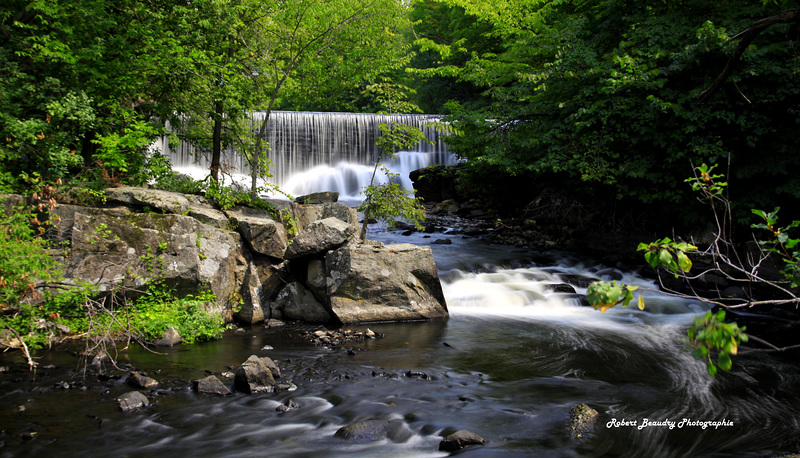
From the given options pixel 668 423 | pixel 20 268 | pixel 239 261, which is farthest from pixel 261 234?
pixel 668 423

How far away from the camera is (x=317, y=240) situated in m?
9.24

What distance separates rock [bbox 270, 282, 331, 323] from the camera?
29.8ft

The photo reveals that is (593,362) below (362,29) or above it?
below

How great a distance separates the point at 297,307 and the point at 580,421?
5.63 m

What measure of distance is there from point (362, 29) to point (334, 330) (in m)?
7.40

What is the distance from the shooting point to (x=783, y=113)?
1007cm

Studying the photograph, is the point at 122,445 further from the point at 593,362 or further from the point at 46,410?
the point at 593,362

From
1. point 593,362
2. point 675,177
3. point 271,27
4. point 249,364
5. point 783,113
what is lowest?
point 593,362

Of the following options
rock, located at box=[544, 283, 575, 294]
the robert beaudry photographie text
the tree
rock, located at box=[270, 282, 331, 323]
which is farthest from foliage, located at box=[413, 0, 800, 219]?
rock, located at box=[270, 282, 331, 323]

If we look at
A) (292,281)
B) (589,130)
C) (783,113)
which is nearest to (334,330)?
(292,281)

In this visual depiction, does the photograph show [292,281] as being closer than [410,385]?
No

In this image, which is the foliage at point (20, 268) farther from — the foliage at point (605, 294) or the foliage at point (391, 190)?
the foliage at point (605, 294)

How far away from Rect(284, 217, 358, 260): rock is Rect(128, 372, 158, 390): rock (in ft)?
12.7

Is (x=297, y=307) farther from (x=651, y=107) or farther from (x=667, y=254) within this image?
(x=651, y=107)
